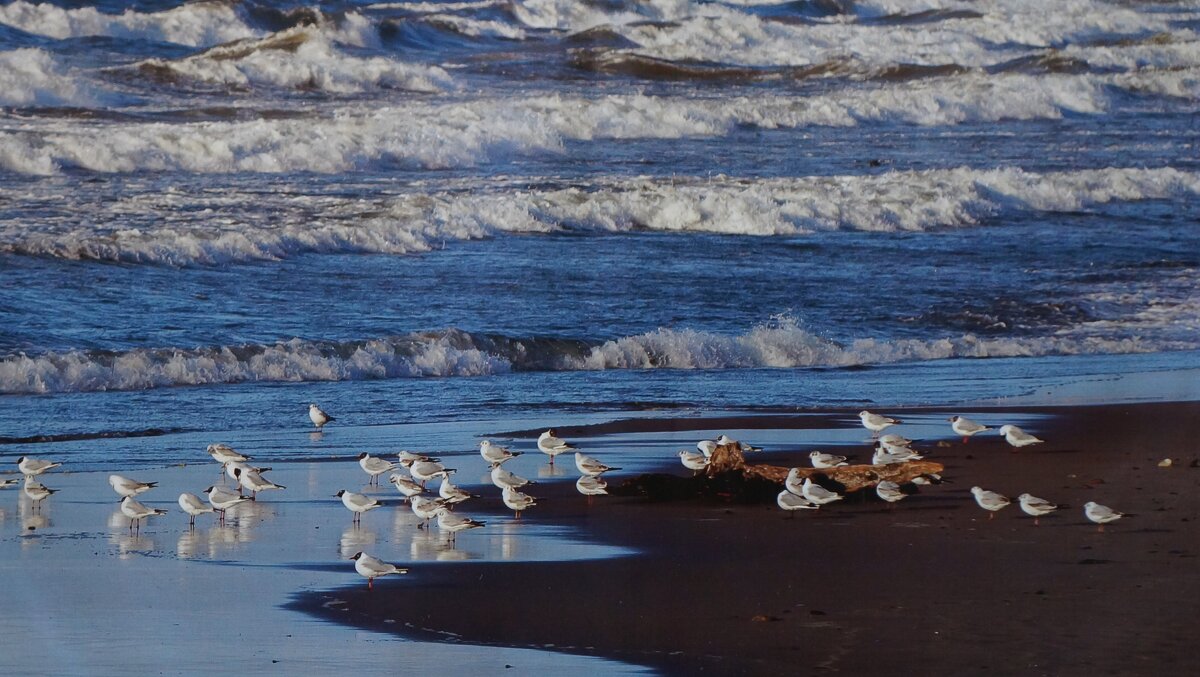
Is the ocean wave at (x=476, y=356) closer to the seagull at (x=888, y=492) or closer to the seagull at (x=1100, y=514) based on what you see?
the seagull at (x=888, y=492)

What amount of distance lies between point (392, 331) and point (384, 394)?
1836 mm

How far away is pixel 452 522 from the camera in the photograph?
7316 millimetres

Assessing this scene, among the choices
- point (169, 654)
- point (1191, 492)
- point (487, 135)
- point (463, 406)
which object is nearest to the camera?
point (169, 654)

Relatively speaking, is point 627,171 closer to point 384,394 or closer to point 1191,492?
point 384,394

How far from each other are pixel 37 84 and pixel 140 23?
1441 centimetres

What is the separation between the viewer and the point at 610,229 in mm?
20359

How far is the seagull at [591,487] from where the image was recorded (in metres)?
8.13

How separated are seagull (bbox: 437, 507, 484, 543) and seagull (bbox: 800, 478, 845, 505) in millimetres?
1397

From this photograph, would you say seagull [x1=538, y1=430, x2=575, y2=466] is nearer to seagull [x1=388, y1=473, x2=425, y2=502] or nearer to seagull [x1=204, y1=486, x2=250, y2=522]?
seagull [x1=388, y1=473, x2=425, y2=502]

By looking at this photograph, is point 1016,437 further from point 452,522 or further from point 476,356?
point 476,356

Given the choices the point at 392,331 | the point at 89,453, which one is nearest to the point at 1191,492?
the point at 89,453

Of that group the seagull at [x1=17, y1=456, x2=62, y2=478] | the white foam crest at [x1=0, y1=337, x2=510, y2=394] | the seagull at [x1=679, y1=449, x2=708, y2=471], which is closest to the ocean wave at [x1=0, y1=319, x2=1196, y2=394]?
the white foam crest at [x1=0, y1=337, x2=510, y2=394]

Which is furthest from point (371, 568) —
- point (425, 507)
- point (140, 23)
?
point (140, 23)

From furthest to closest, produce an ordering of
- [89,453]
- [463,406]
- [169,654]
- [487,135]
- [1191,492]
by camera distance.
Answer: [487,135] → [463,406] → [89,453] → [1191,492] → [169,654]
